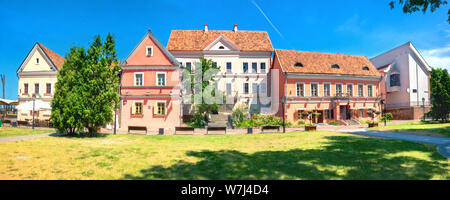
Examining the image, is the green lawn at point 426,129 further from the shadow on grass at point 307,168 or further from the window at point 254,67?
the window at point 254,67

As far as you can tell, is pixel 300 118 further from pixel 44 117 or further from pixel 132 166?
pixel 44 117

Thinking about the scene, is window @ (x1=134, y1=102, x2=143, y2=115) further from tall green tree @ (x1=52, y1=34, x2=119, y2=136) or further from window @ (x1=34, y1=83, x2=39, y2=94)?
window @ (x1=34, y1=83, x2=39, y2=94)

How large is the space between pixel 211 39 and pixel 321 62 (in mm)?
18153

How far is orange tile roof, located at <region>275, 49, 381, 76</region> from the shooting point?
93.4 feet

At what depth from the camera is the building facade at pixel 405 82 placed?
101 feet

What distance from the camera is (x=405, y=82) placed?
31.4m

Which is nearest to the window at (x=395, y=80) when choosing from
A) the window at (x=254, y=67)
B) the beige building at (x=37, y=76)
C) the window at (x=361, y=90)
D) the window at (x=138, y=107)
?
the window at (x=361, y=90)

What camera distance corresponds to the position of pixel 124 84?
2216cm

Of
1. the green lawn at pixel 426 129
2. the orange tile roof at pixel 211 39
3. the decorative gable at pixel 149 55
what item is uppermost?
the orange tile roof at pixel 211 39

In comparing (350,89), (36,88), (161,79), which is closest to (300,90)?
(350,89)

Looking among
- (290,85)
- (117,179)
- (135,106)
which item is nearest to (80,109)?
(135,106)

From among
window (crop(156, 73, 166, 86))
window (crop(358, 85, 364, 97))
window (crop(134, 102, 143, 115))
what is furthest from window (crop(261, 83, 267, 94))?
window (crop(134, 102, 143, 115))

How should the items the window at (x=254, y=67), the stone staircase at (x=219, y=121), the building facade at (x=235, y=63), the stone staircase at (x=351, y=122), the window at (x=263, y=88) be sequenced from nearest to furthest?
1. the stone staircase at (x=219, y=121)
2. the stone staircase at (x=351, y=122)
3. the building facade at (x=235, y=63)
4. the window at (x=263, y=88)
5. the window at (x=254, y=67)

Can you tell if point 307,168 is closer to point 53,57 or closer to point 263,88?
point 263,88
